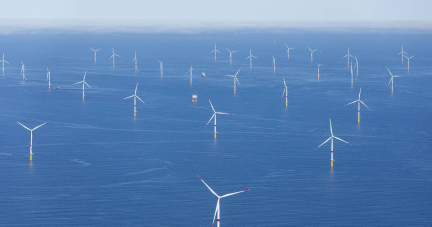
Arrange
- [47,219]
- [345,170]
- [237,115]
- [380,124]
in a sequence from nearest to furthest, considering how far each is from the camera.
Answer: [47,219]
[345,170]
[380,124]
[237,115]

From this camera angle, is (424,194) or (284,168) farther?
(284,168)

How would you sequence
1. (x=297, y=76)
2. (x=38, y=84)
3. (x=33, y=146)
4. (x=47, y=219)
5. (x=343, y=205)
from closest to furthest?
(x=47, y=219) < (x=343, y=205) < (x=33, y=146) < (x=38, y=84) < (x=297, y=76)

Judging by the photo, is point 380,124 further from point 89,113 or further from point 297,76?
point 297,76

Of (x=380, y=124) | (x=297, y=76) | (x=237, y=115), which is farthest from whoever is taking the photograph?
(x=297, y=76)

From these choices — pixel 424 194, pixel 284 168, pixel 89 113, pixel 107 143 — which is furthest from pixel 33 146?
pixel 424 194

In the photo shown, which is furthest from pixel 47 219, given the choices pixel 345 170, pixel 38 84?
pixel 38 84

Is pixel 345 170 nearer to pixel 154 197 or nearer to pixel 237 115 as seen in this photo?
pixel 154 197

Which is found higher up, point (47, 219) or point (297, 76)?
point (297, 76)

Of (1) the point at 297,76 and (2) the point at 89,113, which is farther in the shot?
(1) the point at 297,76

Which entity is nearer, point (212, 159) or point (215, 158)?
point (212, 159)
